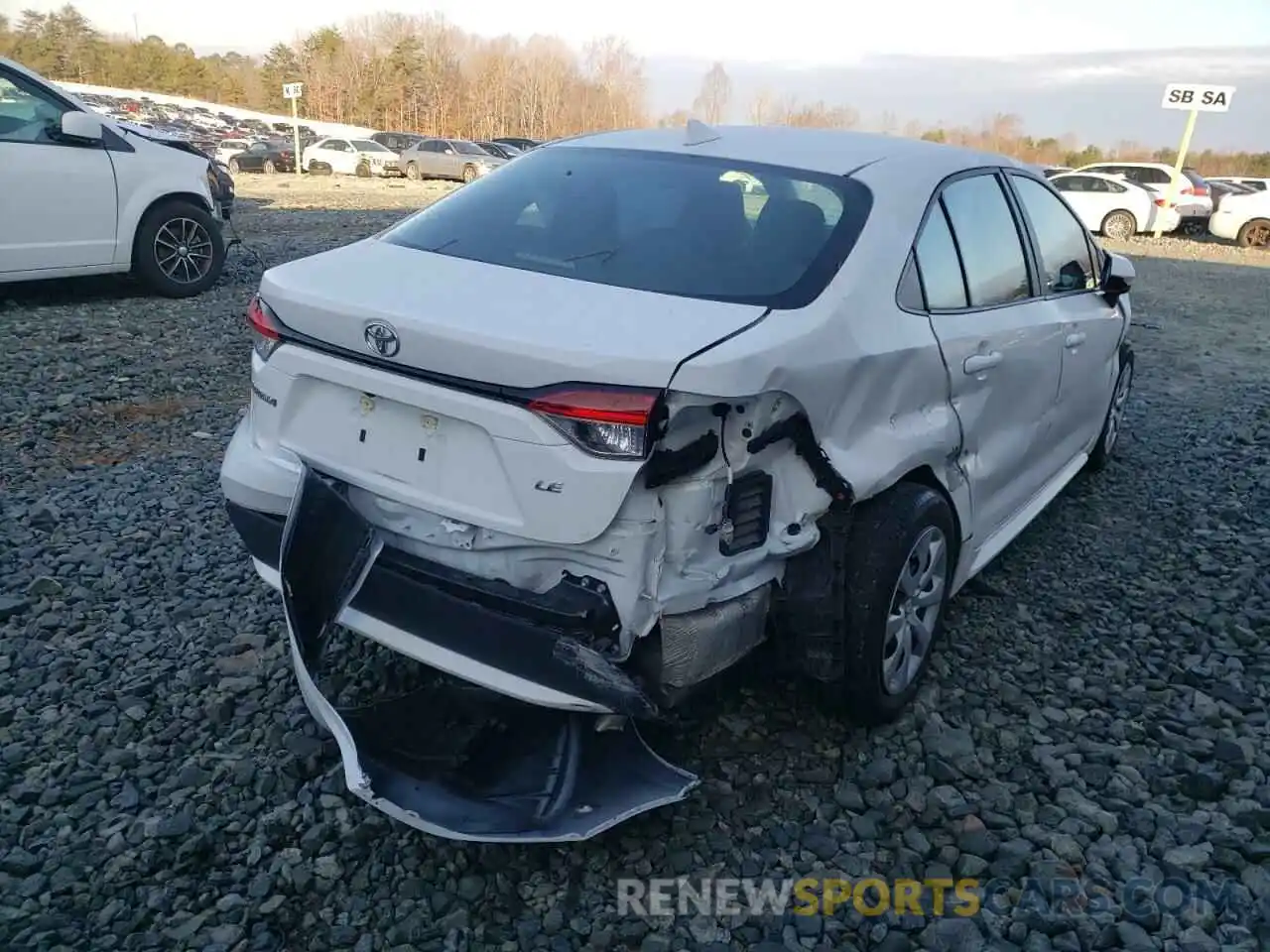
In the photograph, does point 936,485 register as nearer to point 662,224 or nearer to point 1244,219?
point 662,224

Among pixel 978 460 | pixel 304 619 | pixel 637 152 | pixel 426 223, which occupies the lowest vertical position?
pixel 304 619

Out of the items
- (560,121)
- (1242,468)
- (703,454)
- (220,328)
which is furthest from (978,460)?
(560,121)

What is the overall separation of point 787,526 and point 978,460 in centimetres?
116

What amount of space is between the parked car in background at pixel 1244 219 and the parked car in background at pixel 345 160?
2283 centimetres

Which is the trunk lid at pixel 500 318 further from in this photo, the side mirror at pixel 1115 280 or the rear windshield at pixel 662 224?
the side mirror at pixel 1115 280

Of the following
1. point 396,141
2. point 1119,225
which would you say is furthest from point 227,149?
point 1119,225

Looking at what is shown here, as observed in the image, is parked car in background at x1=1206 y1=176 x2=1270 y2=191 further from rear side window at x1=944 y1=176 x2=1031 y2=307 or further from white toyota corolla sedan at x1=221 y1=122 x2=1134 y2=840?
white toyota corolla sedan at x1=221 y1=122 x2=1134 y2=840

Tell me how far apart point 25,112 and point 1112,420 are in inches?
304

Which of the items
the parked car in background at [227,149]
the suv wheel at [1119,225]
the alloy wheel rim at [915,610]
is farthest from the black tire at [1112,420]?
the parked car in background at [227,149]

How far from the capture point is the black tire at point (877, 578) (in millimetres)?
2678

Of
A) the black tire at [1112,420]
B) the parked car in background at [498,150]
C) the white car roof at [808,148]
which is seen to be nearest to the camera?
the white car roof at [808,148]

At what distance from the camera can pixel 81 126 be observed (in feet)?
23.9

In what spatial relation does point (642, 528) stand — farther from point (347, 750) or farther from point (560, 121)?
point (560, 121)

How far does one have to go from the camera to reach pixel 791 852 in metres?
2.50
